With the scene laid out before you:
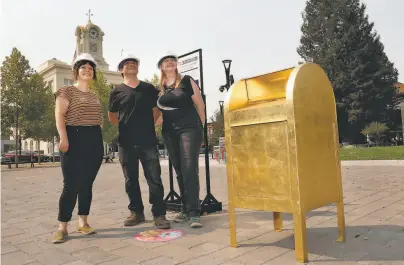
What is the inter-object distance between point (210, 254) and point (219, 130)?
40036mm

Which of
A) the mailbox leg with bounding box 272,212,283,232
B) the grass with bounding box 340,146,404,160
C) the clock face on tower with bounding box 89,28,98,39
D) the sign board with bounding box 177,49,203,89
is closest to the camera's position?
the mailbox leg with bounding box 272,212,283,232

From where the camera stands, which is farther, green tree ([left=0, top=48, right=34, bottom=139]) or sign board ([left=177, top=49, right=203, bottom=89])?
green tree ([left=0, top=48, right=34, bottom=139])

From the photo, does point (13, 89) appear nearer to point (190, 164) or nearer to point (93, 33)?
point (190, 164)

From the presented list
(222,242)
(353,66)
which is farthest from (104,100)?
(222,242)

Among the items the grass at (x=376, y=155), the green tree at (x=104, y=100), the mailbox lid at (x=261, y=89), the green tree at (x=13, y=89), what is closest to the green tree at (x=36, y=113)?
the green tree at (x=13, y=89)

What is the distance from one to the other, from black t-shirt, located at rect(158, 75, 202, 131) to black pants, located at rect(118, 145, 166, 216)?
0.44 metres

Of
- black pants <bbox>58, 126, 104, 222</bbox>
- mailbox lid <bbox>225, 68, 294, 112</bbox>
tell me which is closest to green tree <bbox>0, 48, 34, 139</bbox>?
black pants <bbox>58, 126, 104, 222</bbox>

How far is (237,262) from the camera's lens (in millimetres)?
2596

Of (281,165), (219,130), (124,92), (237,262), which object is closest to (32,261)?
(237,262)

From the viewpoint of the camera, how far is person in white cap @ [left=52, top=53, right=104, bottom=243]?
3.56 m

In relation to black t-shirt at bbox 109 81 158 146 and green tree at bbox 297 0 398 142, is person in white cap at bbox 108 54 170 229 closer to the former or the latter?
black t-shirt at bbox 109 81 158 146

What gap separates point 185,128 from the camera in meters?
4.02

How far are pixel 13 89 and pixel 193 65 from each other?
25.1 meters

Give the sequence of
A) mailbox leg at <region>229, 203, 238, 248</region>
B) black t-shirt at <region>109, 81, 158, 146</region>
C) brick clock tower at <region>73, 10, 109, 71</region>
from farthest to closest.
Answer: brick clock tower at <region>73, 10, 109, 71</region> < black t-shirt at <region>109, 81, 158, 146</region> < mailbox leg at <region>229, 203, 238, 248</region>
